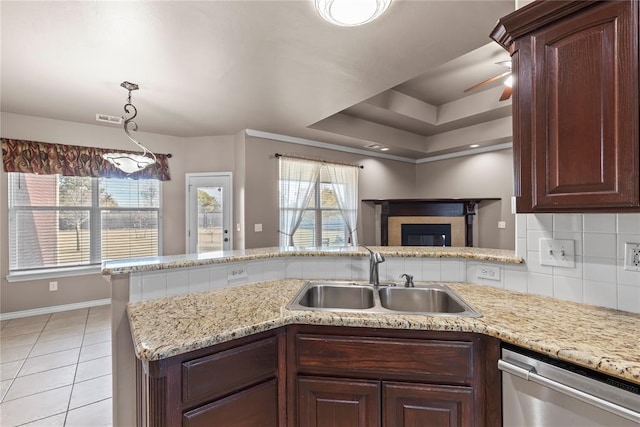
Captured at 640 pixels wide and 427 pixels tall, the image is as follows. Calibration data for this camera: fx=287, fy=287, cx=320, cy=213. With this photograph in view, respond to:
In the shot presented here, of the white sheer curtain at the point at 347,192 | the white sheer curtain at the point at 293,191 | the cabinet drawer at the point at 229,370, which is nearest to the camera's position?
the cabinet drawer at the point at 229,370

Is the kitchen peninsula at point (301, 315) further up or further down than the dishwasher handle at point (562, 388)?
further up

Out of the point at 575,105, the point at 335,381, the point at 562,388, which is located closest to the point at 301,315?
the point at 335,381

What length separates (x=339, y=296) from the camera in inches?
69.9

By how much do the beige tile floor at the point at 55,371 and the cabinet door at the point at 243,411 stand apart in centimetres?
138

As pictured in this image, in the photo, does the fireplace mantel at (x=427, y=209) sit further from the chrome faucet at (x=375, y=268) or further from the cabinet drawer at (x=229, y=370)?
the cabinet drawer at (x=229, y=370)

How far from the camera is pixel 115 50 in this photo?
213 centimetres

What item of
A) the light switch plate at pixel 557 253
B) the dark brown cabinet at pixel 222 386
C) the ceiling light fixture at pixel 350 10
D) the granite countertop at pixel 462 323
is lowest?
the dark brown cabinet at pixel 222 386

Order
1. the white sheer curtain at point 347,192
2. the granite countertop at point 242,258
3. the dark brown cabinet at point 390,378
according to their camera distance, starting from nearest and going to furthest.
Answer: the dark brown cabinet at point 390,378 < the granite countertop at point 242,258 < the white sheer curtain at point 347,192

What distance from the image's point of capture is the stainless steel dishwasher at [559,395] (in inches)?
32.2

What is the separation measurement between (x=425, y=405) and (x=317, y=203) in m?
3.84

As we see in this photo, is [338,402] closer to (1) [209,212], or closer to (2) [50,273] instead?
(1) [209,212]

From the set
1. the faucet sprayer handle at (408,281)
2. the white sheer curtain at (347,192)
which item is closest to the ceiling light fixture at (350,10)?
the faucet sprayer handle at (408,281)

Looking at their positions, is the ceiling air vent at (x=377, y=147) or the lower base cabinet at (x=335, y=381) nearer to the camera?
the lower base cabinet at (x=335, y=381)

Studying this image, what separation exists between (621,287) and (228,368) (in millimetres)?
1689
